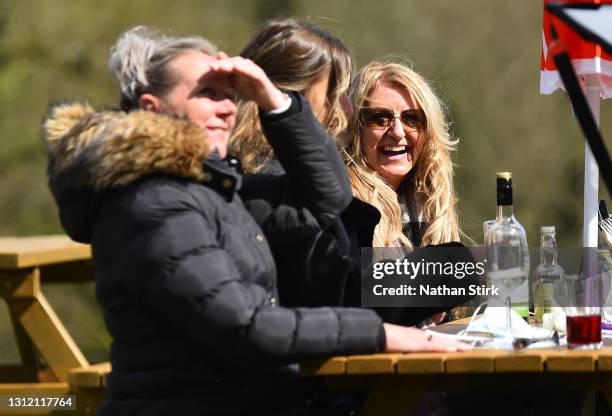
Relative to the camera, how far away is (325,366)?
8.01ft

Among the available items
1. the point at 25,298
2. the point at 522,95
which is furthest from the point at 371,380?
the point at 522,95

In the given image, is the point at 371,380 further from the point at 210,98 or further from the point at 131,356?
the point at 210,98

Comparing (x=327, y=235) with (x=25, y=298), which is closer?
(x=327, y=235)

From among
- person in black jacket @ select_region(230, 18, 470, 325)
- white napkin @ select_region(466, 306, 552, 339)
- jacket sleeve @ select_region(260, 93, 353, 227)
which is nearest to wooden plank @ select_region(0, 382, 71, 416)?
person in black jacket @ select_region(230, 18, 470, 325)

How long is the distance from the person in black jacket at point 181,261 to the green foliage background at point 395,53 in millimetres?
7124

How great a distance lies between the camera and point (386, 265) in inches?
124

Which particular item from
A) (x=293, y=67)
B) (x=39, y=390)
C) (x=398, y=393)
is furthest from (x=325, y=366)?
(x=39, y=390)

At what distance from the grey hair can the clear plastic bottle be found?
1.02m

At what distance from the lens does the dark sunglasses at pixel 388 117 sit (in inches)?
161

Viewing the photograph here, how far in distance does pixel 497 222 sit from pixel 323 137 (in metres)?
0.63

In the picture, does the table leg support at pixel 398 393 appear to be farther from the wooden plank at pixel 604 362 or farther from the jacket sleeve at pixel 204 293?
the wooden plank at pixel 604 362

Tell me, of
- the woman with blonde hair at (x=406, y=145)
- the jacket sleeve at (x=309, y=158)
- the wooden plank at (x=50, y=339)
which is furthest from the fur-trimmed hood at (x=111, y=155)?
the wooden plank at (x=50, y=339)

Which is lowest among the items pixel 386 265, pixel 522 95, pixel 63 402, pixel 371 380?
pixel 63 402

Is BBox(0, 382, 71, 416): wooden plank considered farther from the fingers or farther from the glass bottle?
the fingers
